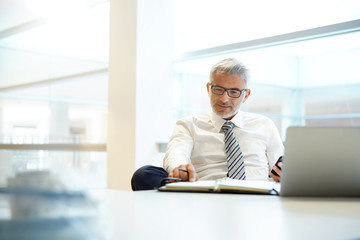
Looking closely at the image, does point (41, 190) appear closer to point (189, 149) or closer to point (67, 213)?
point (67, 213)

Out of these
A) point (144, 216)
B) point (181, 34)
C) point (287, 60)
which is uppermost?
point (181, 34)

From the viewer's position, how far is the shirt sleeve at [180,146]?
2.00 meters

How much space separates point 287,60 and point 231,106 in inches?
47.0

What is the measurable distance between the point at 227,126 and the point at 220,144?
97 millimetres

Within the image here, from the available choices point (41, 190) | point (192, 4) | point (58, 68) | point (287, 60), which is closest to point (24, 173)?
point (41, 190)

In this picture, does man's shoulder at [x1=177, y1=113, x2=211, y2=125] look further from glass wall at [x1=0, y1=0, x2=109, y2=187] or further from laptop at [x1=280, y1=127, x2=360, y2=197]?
glass wall at [x1=0, y1=0, x2=109, y2=187]

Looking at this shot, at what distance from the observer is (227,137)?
7.21 feet

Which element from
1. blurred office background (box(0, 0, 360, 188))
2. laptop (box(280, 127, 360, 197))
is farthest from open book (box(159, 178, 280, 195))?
blurred office background (box(0, 0, 360, 188))

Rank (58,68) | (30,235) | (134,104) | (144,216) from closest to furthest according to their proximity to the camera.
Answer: (30,235), (144,216), (134,104), (58,68)

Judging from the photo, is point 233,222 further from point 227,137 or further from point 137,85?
point 137,85

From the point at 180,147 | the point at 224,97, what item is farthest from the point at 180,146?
the point at 224,97

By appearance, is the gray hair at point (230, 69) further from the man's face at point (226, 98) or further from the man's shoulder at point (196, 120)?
the man's shoulder at point (196, 120)

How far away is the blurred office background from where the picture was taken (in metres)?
3.00

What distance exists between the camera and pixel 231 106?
2.23 meters
